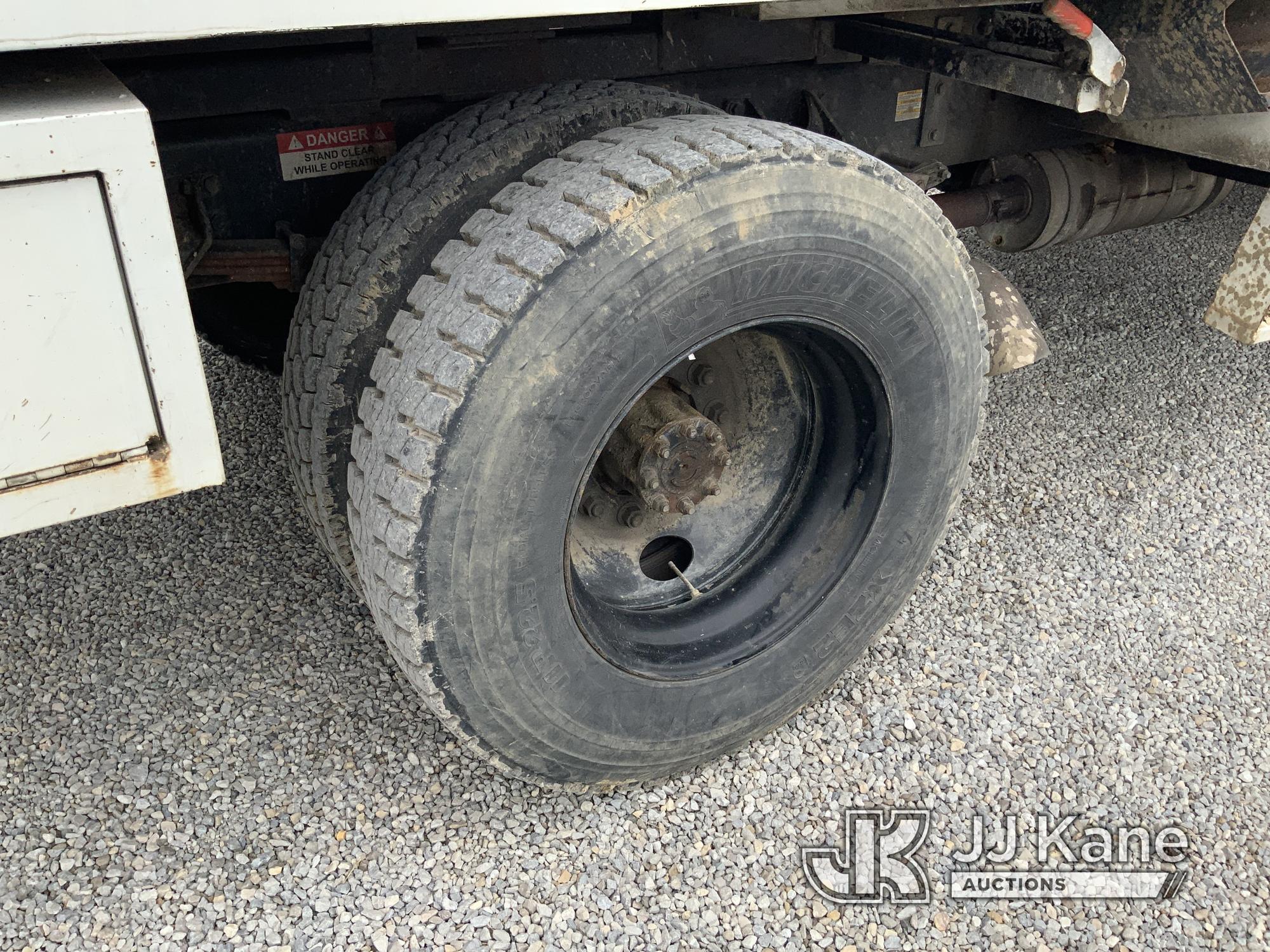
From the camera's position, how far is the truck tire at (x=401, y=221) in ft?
6.23

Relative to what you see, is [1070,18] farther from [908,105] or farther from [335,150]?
[335,150]

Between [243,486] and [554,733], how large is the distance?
1529 millimetres

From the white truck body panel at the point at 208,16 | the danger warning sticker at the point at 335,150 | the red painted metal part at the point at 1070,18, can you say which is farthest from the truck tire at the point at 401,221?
the red painted metal part at the point at 1070,18

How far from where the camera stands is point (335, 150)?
6.83ft

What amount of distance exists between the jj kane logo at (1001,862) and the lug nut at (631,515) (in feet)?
2.46

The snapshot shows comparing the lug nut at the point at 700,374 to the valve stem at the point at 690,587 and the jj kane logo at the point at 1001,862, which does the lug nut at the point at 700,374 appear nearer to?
the valve stem at the point at 690,587

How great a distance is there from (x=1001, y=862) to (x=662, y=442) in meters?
1.07

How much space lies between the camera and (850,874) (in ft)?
6.64

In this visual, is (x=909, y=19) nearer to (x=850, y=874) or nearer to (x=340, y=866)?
(x=850, y=874)

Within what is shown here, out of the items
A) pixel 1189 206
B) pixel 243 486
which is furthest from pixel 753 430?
pixel 1189 206

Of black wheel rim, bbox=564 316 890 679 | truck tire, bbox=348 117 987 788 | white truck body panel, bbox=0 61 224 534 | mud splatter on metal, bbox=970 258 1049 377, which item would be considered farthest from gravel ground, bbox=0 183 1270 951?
white truck body panel, bbox=0 61 224 534

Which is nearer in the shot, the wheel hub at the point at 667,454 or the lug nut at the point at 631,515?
the wheel hub at the point at 667,454


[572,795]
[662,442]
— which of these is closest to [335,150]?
[662,442]

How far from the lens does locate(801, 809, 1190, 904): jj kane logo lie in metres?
2.01
